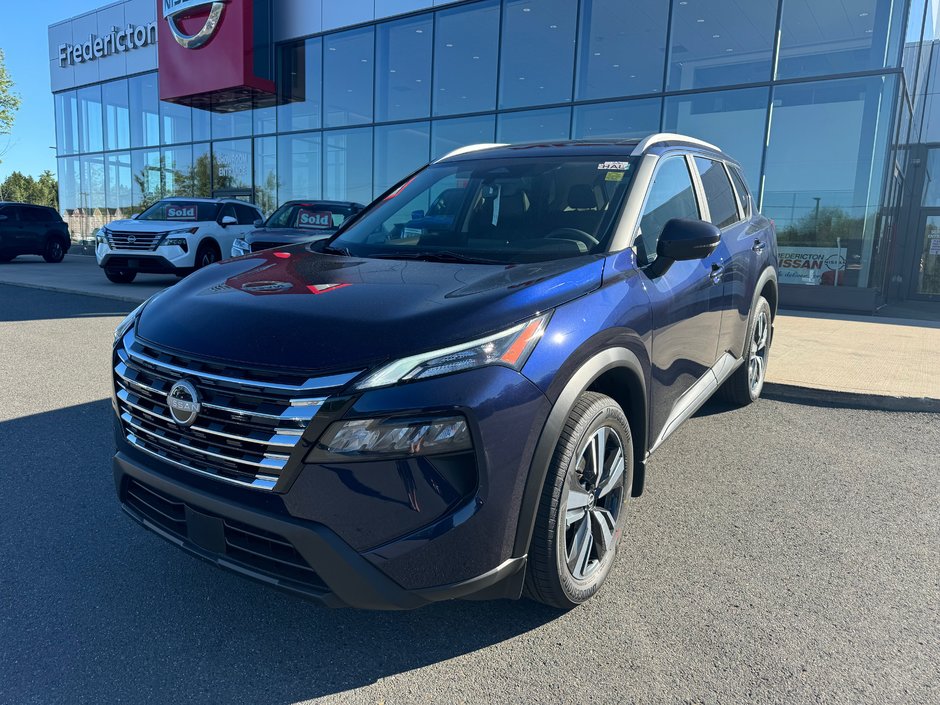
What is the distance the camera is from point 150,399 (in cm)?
223

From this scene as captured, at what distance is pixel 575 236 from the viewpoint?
289 cm

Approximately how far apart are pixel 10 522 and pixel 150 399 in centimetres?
156

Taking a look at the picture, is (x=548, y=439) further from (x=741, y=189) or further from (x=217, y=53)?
(x=217, y=53)

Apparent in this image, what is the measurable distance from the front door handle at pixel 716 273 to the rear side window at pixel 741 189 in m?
1.25

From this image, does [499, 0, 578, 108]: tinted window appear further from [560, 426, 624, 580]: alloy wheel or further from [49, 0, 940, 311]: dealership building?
[560, 426, 624, 580]: alloy wheel

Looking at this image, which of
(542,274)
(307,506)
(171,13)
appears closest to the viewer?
(307,506)

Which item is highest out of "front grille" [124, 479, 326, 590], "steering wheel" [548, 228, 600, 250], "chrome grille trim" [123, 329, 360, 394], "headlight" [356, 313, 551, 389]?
"steering wheel" [548, 228, 600, 250]

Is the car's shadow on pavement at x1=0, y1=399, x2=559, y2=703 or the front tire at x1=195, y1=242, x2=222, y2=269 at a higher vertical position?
the front tire at x1=195, y1=242, x2=222, y2=269

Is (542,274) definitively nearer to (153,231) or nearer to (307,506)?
(307,506)

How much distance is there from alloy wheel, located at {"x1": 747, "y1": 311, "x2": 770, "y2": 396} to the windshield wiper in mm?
2929

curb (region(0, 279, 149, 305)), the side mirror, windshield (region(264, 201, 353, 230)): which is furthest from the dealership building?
the side mirror

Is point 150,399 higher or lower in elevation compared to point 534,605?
higher

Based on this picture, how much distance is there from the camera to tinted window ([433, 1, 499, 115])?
582 inches

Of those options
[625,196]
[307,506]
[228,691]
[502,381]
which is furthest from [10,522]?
[625,196]
